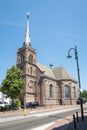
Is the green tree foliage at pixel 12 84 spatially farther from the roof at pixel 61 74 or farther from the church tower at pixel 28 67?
the roof at pixel 61 74

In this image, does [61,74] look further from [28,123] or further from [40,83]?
[28,123]

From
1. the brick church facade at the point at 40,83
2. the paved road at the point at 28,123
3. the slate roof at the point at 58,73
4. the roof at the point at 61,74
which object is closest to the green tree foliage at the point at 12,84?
the brick church facade at the point at 40,83

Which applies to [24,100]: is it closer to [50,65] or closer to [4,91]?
[4,91]

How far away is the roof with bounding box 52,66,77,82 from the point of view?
7055cm

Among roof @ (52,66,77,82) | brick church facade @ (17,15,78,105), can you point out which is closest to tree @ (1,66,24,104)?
brick church facade @ (17,15,78,105)

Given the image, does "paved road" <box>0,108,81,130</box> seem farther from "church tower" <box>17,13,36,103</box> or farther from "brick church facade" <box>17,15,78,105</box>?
"church tower" <box>17,13,36,103</box>

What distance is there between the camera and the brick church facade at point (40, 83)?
6078 centimetres

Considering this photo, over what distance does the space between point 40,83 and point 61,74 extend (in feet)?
40.2

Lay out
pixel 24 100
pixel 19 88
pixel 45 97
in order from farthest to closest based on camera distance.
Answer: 1. pixel 45 97
2. pixel 24 100
3. pixel 19 88

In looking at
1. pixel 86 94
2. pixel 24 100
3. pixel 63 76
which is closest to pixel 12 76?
pixel 24 100

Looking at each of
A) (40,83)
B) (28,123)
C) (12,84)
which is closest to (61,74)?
(40,83)

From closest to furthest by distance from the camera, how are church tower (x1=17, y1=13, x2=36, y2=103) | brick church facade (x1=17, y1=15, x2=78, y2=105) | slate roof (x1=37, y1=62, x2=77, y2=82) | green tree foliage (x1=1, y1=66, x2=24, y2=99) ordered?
1. green tree foliage (x1=1, y1=66, x2=24, y2=99)
2. church tower (x1=17, y1=13, x2=36, y2=103)
3. brick church facade (x1=17, y1=15, x2=78, y2=105)
4. slate roof (x1=37, y1=62, x2=77, y2=82)

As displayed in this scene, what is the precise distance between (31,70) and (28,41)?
12109 millimetres

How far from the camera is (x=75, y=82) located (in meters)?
74.8
